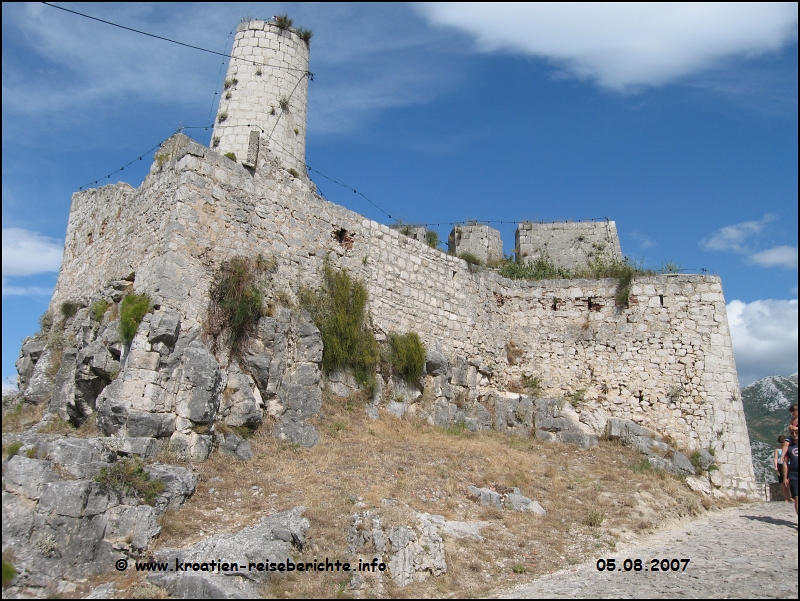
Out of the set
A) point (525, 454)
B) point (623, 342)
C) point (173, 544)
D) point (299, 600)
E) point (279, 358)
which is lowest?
point (299, 600)

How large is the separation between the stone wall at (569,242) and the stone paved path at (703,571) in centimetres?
1102

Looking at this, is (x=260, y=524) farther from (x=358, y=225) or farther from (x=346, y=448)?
(x=358, y=225)

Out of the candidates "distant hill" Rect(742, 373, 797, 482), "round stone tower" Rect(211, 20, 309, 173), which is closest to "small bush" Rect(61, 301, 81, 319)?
"round stone tower" Rect(211, 20, 309, 173)

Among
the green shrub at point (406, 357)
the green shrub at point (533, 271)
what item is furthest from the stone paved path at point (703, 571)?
the green shrub at point (533, 271)

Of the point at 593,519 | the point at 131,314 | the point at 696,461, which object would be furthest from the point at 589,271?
the point at 131,314

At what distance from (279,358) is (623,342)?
1041 centimetres

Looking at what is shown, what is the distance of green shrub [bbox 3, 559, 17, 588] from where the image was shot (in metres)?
7.81

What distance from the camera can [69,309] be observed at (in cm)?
1525

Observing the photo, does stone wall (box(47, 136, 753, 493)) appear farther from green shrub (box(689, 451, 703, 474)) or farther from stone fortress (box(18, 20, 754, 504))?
green shrub (box(689, 451, 703, 474))

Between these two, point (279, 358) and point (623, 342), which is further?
point (623, 342)

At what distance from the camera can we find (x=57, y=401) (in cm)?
1215

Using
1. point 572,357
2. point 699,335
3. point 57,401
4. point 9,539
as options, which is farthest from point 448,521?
point 699,335

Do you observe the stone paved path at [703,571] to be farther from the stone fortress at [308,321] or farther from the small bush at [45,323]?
the small bush at [45,323]

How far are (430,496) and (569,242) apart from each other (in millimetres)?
13234
